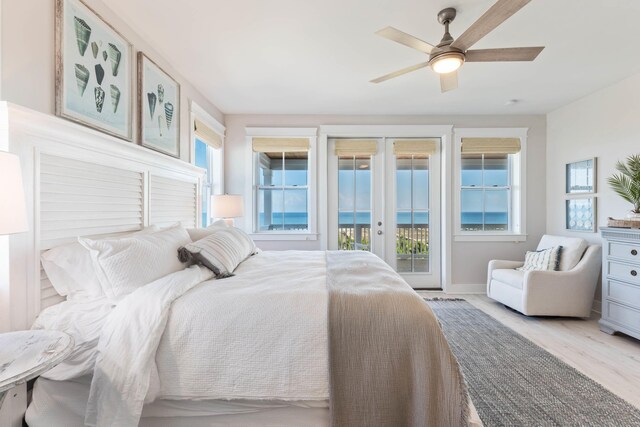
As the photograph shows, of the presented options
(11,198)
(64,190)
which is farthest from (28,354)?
(64,190)

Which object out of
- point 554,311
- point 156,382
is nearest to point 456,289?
point 554,311

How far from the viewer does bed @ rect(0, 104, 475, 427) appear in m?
1.14

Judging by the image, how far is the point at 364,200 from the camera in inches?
160

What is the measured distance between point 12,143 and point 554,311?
14.3 ft

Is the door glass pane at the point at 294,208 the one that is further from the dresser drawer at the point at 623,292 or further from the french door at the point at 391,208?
the dresser drawer at the point at 623,292

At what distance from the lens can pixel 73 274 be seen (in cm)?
140

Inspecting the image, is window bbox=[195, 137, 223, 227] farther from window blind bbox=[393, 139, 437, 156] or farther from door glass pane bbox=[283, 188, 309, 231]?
window blind bbox=[393, 139, 437, 156]

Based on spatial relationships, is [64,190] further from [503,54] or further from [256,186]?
[503,54]

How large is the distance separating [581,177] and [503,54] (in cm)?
262

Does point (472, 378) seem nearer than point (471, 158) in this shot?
Yes

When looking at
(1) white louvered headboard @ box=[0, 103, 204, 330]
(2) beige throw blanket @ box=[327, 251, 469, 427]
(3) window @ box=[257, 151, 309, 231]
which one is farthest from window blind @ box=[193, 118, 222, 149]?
(2) beige throw blanket @ box=[327, 251, 469, 427]

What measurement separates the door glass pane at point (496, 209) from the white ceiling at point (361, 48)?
123 centimetres

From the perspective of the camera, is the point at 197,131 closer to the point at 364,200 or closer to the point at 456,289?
the point at 364,200

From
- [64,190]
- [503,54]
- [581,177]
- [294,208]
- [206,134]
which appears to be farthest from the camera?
[294,208]
